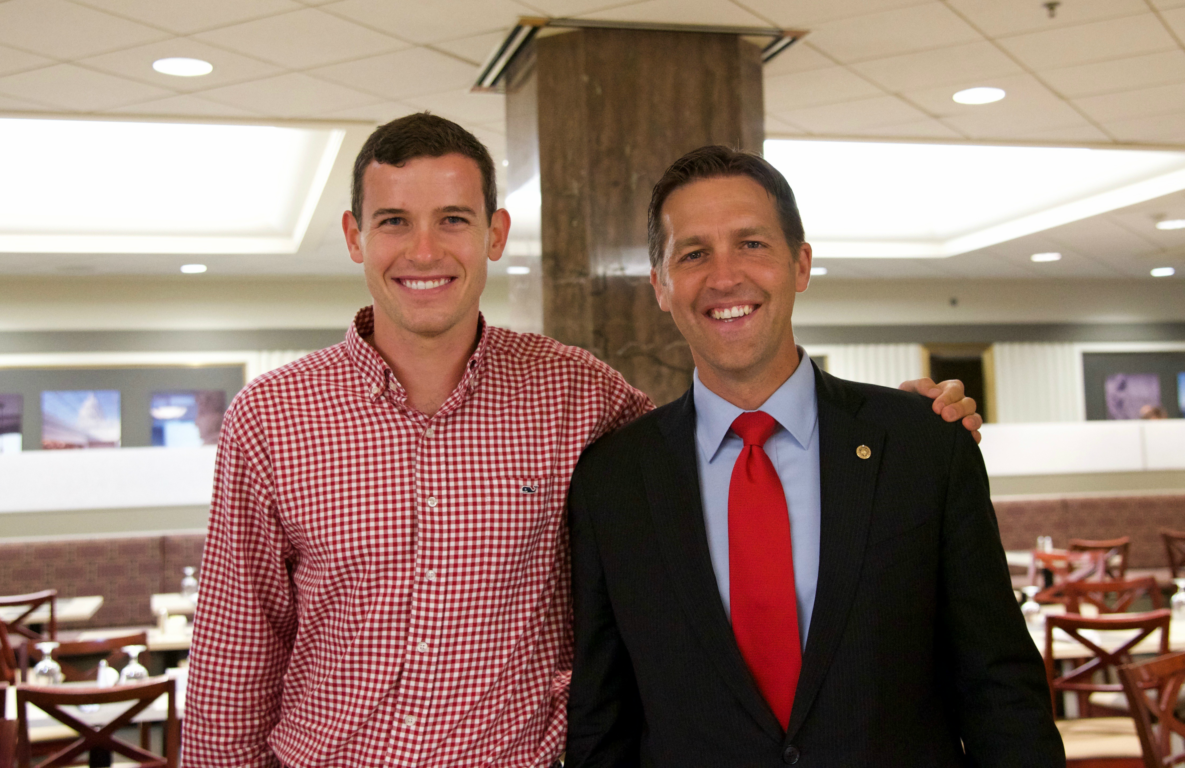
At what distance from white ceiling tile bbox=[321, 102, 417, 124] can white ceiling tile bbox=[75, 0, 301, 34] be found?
119 cm

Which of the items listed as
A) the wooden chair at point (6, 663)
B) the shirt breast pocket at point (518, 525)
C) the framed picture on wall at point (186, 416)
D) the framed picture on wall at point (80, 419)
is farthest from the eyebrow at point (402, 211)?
the framed picture on wall at point (80, 419)

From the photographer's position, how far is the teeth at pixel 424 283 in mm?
1754

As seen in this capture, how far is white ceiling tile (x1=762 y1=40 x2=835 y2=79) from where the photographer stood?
168 inches

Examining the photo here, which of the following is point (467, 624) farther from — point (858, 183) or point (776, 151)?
point (858, 183)

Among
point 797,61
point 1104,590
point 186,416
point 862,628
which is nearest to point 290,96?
point 797,61

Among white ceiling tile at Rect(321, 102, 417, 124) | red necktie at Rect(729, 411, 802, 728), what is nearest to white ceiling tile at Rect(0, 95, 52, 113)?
white ceiling tile at Rect(321, 102, 417, 124)

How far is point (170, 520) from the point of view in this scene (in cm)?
847

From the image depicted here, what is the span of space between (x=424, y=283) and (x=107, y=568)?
7.05m

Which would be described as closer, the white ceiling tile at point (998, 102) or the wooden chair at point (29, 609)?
the white ceiling tile at point (998, 102)

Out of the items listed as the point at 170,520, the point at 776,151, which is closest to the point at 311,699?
the point at 776,151

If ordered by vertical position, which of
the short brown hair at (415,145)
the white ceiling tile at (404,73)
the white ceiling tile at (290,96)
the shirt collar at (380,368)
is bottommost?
the shirt collar at (380,368)

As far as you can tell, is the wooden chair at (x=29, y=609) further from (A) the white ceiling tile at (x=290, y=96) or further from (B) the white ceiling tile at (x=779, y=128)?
(B) the white ceiling tile at (x=779, y=128)

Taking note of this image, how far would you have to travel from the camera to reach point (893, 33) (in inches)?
161

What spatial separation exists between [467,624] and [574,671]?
203 millimetres
